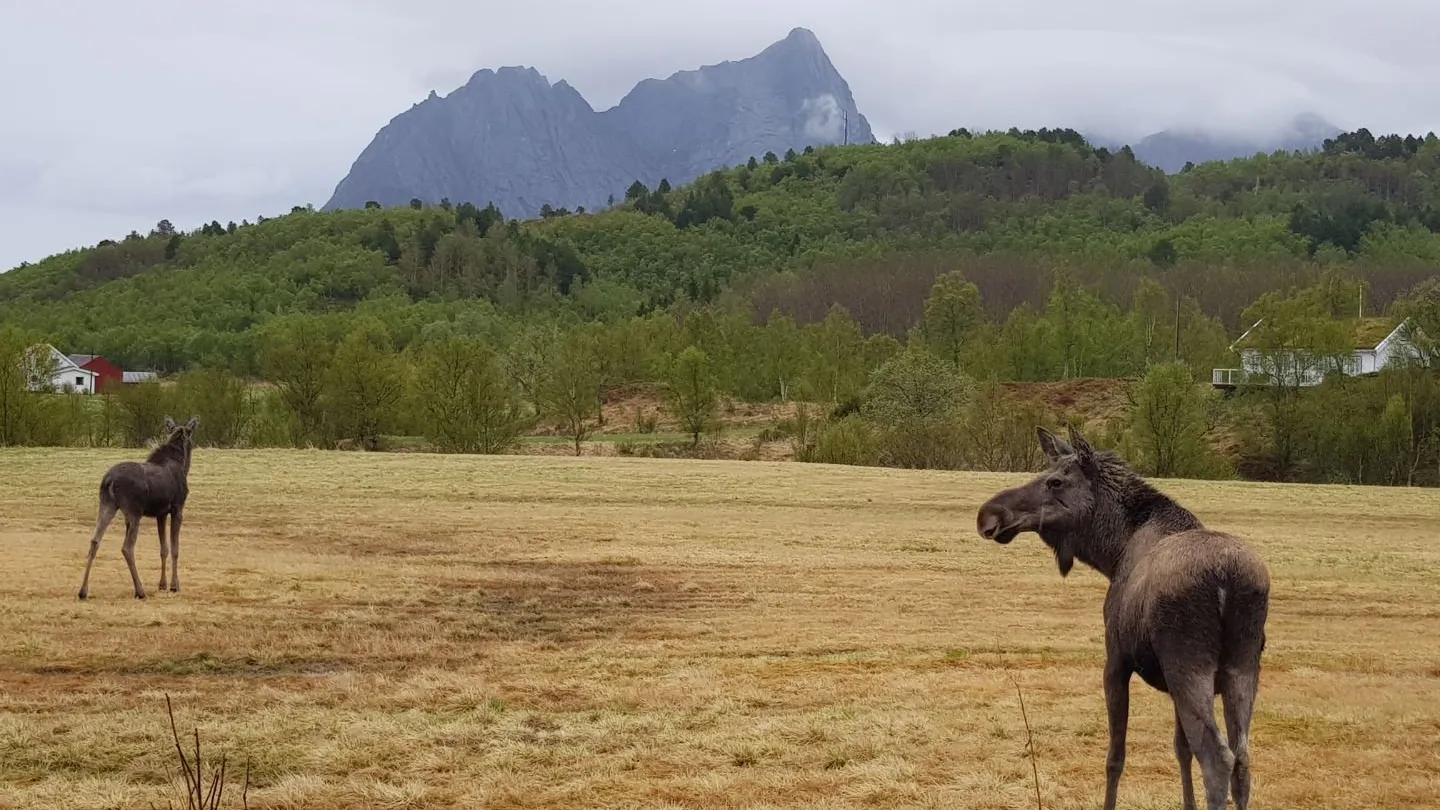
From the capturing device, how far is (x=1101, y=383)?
8650 centimetres

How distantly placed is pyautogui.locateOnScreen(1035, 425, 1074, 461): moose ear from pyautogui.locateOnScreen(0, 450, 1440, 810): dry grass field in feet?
8.96

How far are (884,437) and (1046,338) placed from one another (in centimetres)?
4209

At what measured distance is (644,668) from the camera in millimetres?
13664

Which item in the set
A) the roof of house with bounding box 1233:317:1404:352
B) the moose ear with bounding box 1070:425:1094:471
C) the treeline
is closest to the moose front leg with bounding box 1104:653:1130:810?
the moose ear with bounding box 1070:425:1094:471

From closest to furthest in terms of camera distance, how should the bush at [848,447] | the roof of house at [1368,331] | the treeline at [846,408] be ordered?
1. the treeline at [846,408]
2. the bush at [848,447]
3. the roof of house at [1368,331]

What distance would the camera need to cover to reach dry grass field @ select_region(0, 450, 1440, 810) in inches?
361

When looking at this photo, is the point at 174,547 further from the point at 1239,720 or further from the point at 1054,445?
the point at 1239,720

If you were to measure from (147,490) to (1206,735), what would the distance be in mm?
15367

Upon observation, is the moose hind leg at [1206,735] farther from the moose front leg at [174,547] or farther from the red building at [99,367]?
the red building at [99,367]

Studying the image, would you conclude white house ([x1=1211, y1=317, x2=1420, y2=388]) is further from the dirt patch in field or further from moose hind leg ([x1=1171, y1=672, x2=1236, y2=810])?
moose hind leg ([x1=1171, y1=672, x2=1236, y2=810])

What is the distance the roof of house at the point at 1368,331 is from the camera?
8056 cm

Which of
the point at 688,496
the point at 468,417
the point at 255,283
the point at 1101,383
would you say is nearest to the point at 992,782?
the point at 688,496

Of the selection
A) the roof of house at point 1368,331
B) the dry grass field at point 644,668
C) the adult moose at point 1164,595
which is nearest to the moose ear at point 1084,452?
the adult moose at point 1164,595

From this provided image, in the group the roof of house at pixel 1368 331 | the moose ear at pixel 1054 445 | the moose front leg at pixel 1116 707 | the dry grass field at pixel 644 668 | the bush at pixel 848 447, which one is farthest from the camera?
the roof of house at pixel 1368 331
